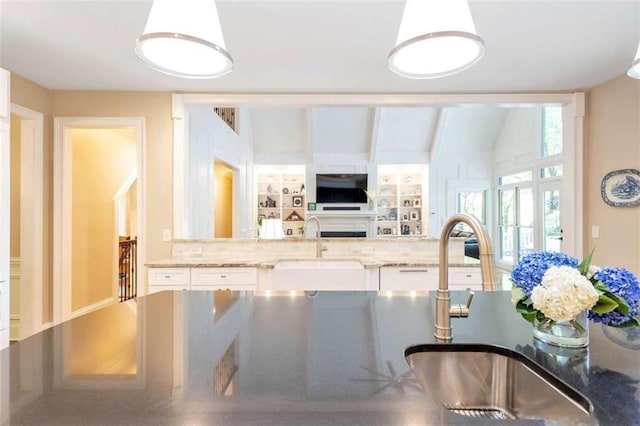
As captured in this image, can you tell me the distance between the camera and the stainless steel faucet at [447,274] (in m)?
0.94

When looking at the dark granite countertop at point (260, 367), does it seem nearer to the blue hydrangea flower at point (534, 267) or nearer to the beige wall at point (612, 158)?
the blue hydrangea flower at point (534, 267)

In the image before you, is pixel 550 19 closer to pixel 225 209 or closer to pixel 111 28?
pixel 111 28

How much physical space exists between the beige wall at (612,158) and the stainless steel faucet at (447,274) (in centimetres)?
304

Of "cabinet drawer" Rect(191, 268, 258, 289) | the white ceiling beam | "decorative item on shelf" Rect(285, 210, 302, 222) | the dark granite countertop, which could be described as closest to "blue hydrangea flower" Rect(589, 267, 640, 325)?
the dark granite countertop

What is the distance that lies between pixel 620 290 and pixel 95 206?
16.5ft

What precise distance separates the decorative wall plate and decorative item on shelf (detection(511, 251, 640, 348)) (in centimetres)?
283

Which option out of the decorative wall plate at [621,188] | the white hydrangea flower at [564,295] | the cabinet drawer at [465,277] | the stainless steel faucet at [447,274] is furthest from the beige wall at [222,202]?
the white hydrangea flower at [564,295]

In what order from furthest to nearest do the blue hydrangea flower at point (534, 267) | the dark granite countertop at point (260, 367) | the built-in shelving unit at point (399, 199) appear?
the built-in shelving unit at point (399, 199), the blue hydrangea flower at point (534, 267), the dark granite countertop at point (260, 367)

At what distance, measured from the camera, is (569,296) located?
85 cm

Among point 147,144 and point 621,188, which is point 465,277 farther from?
point 147,144

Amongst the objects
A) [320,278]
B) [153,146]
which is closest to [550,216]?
[320,278]

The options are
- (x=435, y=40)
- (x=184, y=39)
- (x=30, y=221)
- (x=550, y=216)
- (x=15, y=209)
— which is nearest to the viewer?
(x=184, y=39)

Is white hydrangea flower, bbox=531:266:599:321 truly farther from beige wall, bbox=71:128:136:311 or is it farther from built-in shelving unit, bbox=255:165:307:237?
built-in shelving unit, bbox=255:165:307:237

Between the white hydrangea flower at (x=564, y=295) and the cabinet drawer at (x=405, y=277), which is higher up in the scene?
the white hydrangea flower at (x=564, y=295)
